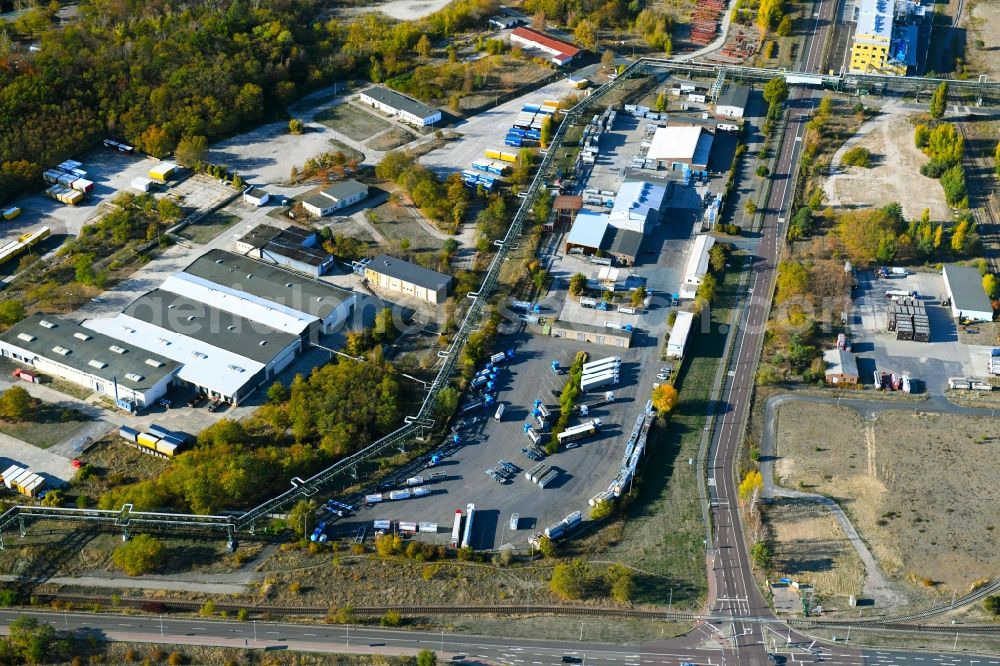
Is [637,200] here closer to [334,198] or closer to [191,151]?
[334,198]

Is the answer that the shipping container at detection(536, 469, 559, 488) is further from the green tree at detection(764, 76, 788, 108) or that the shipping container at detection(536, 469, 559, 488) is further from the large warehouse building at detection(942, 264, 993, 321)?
the green tree at detection(764, 76, 788, 108)

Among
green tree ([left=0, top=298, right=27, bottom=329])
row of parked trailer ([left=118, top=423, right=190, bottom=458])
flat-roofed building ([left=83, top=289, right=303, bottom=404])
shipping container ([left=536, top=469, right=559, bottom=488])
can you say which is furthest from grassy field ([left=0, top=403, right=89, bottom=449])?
shipping container ([left=536, top=469, right=559, bottom=488])

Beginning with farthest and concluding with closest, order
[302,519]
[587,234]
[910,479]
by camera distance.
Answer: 1. [587,234]
2. [910,479]
3. [302,519]

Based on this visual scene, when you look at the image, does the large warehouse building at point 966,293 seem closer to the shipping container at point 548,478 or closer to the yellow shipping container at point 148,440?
the shipping container at point 548,478

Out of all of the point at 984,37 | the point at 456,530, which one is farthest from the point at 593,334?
the point at 984,37

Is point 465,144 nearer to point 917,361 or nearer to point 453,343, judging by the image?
point 453,343

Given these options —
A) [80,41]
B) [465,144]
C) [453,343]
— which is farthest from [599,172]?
[80,41]
